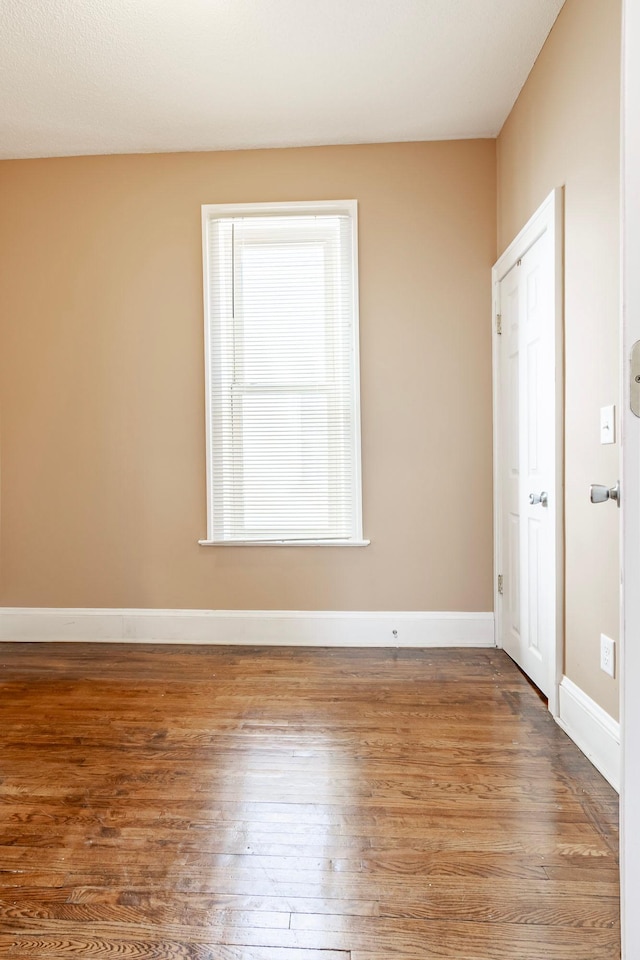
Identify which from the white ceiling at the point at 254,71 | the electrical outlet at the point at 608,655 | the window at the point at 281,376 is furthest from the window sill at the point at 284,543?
the white ceiling at the point at 254,71

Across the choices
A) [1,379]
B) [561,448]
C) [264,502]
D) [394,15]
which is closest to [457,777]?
[561,448]

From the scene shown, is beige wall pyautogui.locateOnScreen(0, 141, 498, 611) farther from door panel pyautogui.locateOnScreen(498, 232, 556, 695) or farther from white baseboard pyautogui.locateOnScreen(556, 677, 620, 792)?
white baseboard pyautogui.locateOnScreen(556, 677, 620, 792)

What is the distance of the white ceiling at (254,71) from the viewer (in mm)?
2375

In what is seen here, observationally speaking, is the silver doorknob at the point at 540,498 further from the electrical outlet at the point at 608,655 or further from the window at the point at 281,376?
the window at the point at 281,376

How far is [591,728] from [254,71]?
3.15 meters

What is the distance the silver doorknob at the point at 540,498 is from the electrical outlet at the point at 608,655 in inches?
26.0

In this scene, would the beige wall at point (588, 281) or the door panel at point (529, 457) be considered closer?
the beige wall at point (588, 281)

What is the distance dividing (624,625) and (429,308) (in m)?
2.74

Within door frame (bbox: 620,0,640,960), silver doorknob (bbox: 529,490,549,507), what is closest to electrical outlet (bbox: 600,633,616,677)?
silver doorknob (bbox: 529,490,549,507)

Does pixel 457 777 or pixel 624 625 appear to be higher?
pixel 624 625

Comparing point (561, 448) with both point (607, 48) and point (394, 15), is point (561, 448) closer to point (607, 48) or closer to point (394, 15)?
point (607, 48)

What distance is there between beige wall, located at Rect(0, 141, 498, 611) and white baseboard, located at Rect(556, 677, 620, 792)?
1049 millimetres

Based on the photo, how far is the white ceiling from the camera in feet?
7.79

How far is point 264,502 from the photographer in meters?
3.44
